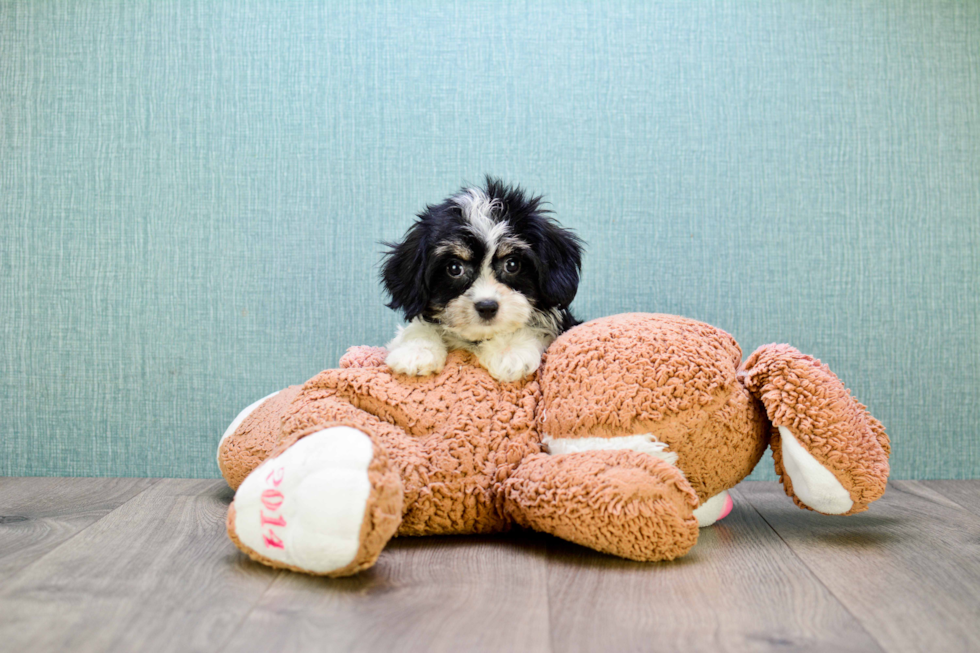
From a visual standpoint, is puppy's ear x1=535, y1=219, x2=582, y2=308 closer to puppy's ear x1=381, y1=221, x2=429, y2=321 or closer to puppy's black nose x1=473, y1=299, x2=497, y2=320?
puppy's black nose x1=473, y1=299, x2=497, y2=320

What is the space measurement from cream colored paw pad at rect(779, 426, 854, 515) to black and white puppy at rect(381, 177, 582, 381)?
21.4 inches

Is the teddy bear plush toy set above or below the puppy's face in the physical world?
below

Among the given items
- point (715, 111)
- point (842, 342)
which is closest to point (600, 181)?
point (715, 111)

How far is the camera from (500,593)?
3.98 ft

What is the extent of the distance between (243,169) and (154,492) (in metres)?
0.96

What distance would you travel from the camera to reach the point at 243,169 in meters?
2.23

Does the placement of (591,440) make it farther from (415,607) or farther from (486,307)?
(415,607)

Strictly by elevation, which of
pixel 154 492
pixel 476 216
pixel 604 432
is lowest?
pixel 154 492

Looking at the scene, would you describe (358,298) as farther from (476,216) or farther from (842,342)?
(842,342)

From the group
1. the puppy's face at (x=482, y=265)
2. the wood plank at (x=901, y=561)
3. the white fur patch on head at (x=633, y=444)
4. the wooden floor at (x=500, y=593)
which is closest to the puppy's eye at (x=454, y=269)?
the puppy's face at (x=482, y=265)

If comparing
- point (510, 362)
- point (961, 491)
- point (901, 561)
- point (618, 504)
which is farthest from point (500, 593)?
point (961, 491)

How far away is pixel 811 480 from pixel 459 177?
1292 mm

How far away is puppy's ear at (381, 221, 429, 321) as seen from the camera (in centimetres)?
160

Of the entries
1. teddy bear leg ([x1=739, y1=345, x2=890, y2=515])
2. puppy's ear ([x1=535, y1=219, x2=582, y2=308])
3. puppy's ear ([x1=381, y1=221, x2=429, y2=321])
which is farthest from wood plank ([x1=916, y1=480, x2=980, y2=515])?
puppy's ear ([x1=381, y1=221, x2=429, y2=321])
